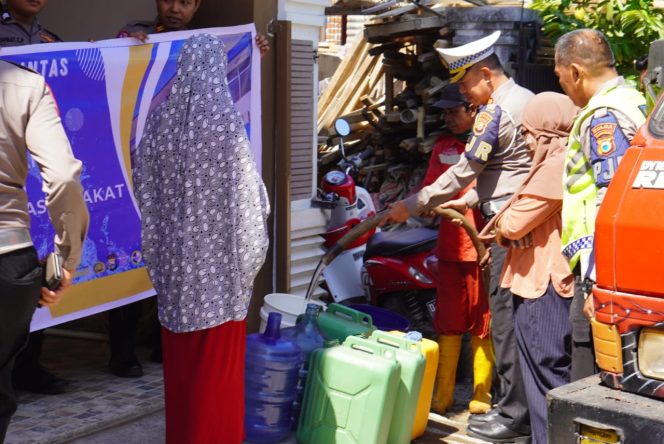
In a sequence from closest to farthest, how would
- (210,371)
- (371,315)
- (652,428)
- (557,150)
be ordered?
1. (652,428)
2. (210,371)
3. (557,150)
4. (371,315)

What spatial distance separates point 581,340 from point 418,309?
7.85ft

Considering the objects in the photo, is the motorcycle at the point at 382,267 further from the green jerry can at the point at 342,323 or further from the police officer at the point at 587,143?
the police officer at the point at 587,143

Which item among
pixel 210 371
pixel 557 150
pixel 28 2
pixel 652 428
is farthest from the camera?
pixel 28 2

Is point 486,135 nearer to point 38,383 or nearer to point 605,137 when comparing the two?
point 605,137

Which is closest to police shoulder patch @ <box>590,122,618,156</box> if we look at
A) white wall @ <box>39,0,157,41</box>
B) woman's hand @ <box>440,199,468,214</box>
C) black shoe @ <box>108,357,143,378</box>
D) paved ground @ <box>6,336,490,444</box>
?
woman's hand @ <box>440,199,468,214</box>

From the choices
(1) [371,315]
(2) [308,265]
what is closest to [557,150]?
(1) [371,315]

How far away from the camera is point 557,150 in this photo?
5.15m

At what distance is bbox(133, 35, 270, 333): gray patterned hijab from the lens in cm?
449

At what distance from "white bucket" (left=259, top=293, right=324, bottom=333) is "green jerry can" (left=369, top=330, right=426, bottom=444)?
63cm

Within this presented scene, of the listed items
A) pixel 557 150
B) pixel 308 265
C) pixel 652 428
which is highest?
pixel 557 150

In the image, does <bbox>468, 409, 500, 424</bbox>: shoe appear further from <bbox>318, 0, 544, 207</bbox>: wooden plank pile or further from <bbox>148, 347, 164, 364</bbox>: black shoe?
<bbox>318, 0, 544, 207</bbox>: wooden plank pile

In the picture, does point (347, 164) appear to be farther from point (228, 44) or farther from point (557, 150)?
point (557, 150)

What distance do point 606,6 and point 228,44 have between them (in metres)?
4.26

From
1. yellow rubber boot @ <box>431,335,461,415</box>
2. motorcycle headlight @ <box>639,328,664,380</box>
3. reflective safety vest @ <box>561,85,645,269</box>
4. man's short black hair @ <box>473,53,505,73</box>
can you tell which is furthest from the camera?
yellow rubber boot @ <box>431,335,461,415</box>
